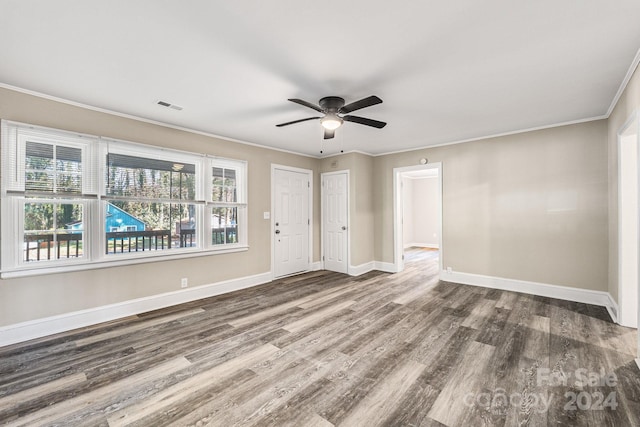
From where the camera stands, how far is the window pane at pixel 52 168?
2.93 m

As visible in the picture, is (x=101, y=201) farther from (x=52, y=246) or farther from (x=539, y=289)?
(x=539, y=289)

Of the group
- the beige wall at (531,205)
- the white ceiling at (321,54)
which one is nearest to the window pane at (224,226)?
the white ceiling at (321,54)

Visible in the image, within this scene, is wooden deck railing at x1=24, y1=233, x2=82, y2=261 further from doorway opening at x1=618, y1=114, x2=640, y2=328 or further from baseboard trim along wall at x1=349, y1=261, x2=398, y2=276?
doorway opening at x1=618, y1=114, x2=640, y2=328

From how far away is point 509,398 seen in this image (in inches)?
76.7

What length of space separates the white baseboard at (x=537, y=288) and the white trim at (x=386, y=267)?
37.8 inches

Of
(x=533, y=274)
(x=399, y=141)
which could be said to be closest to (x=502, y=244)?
(x=533, y=274)

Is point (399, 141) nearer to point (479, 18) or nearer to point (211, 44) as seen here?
point (479, 18)

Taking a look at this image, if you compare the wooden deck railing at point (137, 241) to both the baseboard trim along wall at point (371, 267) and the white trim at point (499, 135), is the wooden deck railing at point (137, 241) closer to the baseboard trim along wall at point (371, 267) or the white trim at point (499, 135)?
the baseboard trim along wall at point (371, 267)

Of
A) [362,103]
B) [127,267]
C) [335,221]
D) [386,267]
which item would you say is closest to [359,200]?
[335,221]

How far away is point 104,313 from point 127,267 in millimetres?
570

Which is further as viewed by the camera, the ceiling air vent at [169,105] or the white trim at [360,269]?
the white trim at [360,269]

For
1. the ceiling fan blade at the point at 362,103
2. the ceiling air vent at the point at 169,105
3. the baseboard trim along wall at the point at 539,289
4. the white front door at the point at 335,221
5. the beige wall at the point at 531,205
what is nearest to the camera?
the ceiling fan blade at the point at 362,103

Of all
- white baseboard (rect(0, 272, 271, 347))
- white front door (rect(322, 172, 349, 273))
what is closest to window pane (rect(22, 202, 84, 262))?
white baseboard (rect(0, 272, 271, 347))

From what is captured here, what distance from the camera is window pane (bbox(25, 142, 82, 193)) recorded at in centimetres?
293
